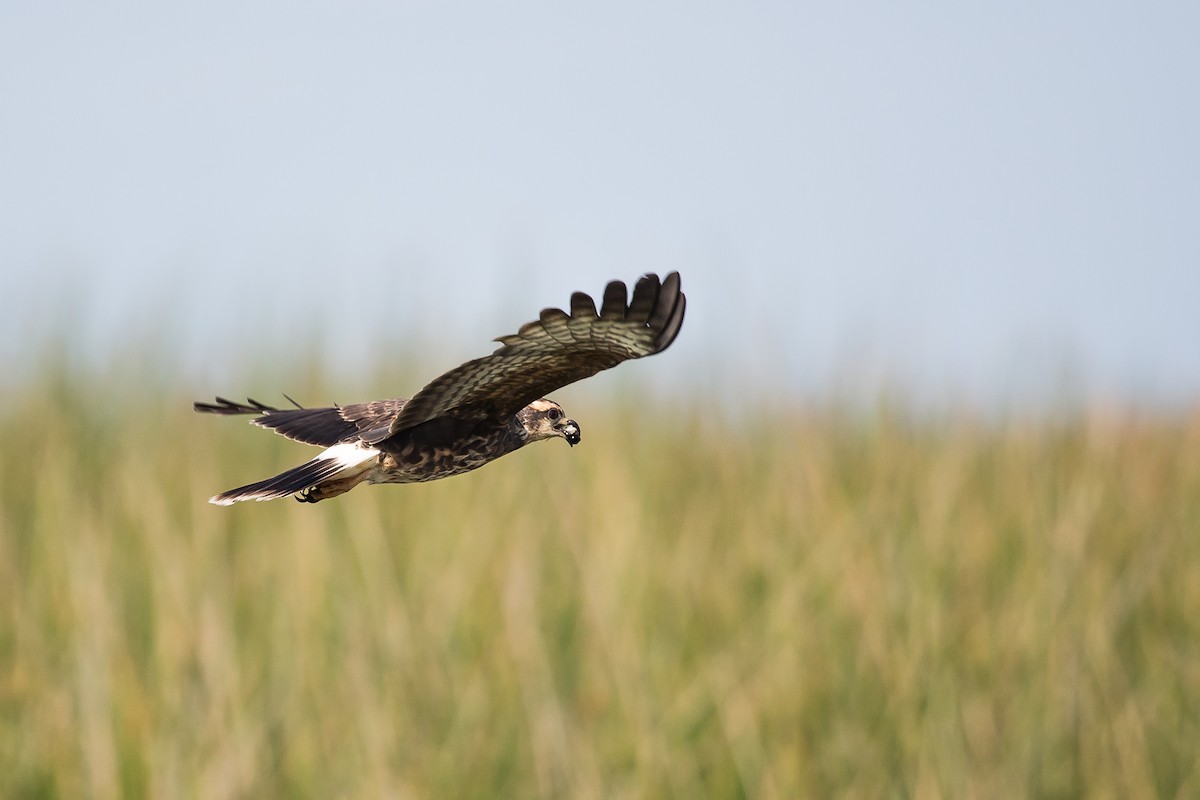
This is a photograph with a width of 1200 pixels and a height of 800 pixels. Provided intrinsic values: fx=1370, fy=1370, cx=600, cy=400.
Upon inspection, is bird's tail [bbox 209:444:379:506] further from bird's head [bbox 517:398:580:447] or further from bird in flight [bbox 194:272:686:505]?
bird's head [bbox 517:398:580:447]

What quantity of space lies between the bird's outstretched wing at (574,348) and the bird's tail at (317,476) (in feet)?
0.35

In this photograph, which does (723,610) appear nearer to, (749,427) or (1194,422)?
(749,427)

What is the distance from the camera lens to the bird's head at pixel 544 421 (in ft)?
7.31

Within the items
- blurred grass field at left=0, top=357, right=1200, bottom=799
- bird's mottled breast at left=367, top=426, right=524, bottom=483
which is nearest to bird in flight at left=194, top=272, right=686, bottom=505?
bird's mottled breast at left=367, top=426, right=524, bottom=483

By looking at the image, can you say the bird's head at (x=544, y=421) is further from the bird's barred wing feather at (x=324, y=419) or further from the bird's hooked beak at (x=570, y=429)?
the bird's barred wing feather at (x=324, y=419)

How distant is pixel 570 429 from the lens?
2217 millimetres

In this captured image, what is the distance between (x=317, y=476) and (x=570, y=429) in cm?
46

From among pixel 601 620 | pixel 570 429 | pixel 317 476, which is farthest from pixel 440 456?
pixel 601 620

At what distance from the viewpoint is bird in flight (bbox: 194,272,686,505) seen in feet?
6.91

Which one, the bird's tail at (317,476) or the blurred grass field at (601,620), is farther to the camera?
the blurred grass field at (601,620)

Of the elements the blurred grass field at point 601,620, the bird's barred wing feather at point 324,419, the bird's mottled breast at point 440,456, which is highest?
the bird's barred wing feather at point 324,419

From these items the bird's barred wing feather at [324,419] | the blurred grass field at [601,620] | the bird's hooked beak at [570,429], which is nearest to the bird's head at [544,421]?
the bird's hooked beak at [570,429]

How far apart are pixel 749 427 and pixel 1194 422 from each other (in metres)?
5.58

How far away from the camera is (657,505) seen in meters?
13.5
